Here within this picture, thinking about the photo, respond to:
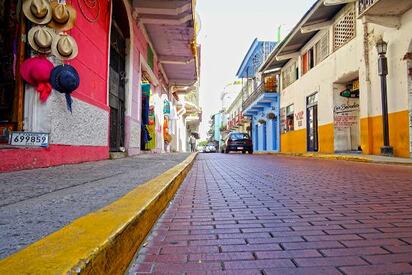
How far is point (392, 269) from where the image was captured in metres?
1.69

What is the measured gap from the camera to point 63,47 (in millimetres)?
5012

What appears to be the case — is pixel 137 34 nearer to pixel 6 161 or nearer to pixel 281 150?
pixel 6 161

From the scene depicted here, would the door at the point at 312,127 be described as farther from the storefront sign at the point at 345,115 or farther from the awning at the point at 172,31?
the awning at the point at 172,31

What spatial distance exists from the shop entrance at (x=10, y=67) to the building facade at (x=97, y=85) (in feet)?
0.04

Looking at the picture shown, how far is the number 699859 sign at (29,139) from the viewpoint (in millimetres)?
4633

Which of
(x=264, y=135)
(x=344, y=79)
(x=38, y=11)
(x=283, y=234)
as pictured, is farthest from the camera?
(x=264, y=135)

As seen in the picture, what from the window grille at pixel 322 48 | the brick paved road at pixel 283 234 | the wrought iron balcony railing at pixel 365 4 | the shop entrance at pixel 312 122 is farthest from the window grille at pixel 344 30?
the brick paved road at pixel 283 234

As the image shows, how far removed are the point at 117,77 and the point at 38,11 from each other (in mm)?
4238

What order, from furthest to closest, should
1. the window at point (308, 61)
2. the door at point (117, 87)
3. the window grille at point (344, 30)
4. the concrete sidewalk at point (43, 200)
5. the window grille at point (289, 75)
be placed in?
1. the window grille at point (289, 75)
2. the window at point (308, 61)
3. the window grille at point (344, 30)
4. the door at point (117, 87)
5. the concrete sidewalk at point (43, 200)

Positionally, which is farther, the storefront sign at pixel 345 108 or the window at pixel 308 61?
the window at pixel 308 61

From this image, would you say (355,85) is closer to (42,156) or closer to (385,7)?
(385,7)

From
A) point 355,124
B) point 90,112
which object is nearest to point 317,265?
point 90,112

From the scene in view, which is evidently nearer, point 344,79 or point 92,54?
point 92,54

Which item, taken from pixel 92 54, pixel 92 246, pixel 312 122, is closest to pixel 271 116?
pixel 312 122
